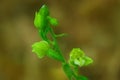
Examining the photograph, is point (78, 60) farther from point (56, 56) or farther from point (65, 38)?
point (65, 38)

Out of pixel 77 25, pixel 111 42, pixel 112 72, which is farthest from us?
pixel 77 25

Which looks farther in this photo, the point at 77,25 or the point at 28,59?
the point at 77,25

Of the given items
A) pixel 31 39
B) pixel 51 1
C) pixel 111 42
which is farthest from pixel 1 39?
pixel 111 42

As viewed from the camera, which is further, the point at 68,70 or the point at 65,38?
the point at 65,38

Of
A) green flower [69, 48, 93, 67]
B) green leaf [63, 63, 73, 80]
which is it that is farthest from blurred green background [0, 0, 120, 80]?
green leaf [63, 63, 73, 80]

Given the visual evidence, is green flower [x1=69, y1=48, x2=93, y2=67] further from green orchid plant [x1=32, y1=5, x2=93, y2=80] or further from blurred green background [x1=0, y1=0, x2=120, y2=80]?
blurred green background [x1=0, y1=0, x2=120, y2=80]

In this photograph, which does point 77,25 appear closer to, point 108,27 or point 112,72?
point 108,27

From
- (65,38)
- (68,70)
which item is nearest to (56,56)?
(68,70)

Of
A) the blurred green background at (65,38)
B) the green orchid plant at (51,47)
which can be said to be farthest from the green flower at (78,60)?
the blurred green background at (65,38)
